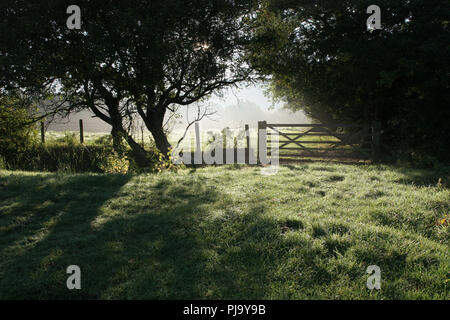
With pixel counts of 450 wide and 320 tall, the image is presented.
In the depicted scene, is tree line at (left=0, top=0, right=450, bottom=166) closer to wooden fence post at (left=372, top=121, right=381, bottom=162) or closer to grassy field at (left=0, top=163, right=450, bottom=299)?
wooden fence post at (left=372, top=121, right=381, bottom=162)

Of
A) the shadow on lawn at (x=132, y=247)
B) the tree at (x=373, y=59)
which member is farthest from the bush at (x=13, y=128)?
the tree at (x=373, y=59)

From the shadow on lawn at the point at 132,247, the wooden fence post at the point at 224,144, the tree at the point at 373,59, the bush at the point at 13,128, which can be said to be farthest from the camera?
the wooden fence post at the point at 224,144

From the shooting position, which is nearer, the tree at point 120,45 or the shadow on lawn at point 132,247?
the shadow on lawn at point 132,247

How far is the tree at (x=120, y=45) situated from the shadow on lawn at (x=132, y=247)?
4.31 m

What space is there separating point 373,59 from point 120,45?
10.1 meters

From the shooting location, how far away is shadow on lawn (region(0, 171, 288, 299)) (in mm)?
2822

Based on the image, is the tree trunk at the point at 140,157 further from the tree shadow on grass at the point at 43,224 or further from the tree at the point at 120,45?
the tree shadow on grass at the point at 43,224

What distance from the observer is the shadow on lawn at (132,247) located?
282 centimetres

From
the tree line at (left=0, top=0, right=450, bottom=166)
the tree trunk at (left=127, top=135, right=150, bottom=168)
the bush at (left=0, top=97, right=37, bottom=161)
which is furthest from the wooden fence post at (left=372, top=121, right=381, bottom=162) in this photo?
the bush at (left=0, top=97, right=37, bottom=161)

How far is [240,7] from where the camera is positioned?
384 inches

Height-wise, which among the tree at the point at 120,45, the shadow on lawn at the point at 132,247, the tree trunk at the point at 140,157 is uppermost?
the tree at the point at 120,45

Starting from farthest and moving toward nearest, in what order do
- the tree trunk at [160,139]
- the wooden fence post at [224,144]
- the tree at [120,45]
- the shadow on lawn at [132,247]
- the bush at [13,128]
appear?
the wooden fence post at [224,144], the tree trunk at [160,139], the bush at [13,128], the tree at [120,45], the shadow on lawn at [132,247]

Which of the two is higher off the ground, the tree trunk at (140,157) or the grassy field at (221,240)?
the tree trunk at (140,157)

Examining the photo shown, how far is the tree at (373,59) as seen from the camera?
10.6 meters
